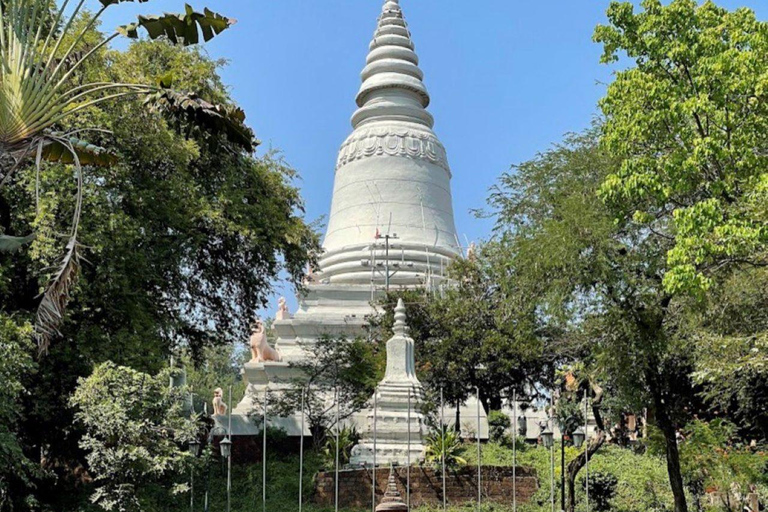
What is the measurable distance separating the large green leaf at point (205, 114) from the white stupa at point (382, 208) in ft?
51.1

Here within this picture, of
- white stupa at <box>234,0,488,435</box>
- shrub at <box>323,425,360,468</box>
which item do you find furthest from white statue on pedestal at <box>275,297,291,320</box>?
shrub at <box>323,425,360,468</box>

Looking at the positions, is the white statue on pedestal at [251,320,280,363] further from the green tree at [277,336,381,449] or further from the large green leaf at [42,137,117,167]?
the large green leaf at [42,137,117,167]

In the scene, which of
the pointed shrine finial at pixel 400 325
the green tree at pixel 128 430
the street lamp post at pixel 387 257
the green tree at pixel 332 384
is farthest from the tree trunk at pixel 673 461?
the street lamp post at pixel 387 257

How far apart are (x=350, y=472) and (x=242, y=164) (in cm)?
662

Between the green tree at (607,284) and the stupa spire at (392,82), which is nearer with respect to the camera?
the green tree at (607,284)

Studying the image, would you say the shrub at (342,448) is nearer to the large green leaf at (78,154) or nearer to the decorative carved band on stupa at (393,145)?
the large green leaf at (78,154)

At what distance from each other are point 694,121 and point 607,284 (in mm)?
3021

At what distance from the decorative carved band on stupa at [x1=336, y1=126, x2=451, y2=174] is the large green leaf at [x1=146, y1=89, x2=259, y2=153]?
2023 cm

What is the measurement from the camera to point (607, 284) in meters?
13.6

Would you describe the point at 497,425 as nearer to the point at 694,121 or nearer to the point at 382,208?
the point at 694,121

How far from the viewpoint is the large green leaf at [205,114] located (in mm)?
10602

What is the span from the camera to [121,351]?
14.0 metres

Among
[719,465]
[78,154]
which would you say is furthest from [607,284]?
[78,154]

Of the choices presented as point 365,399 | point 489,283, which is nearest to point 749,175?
point 365,399
